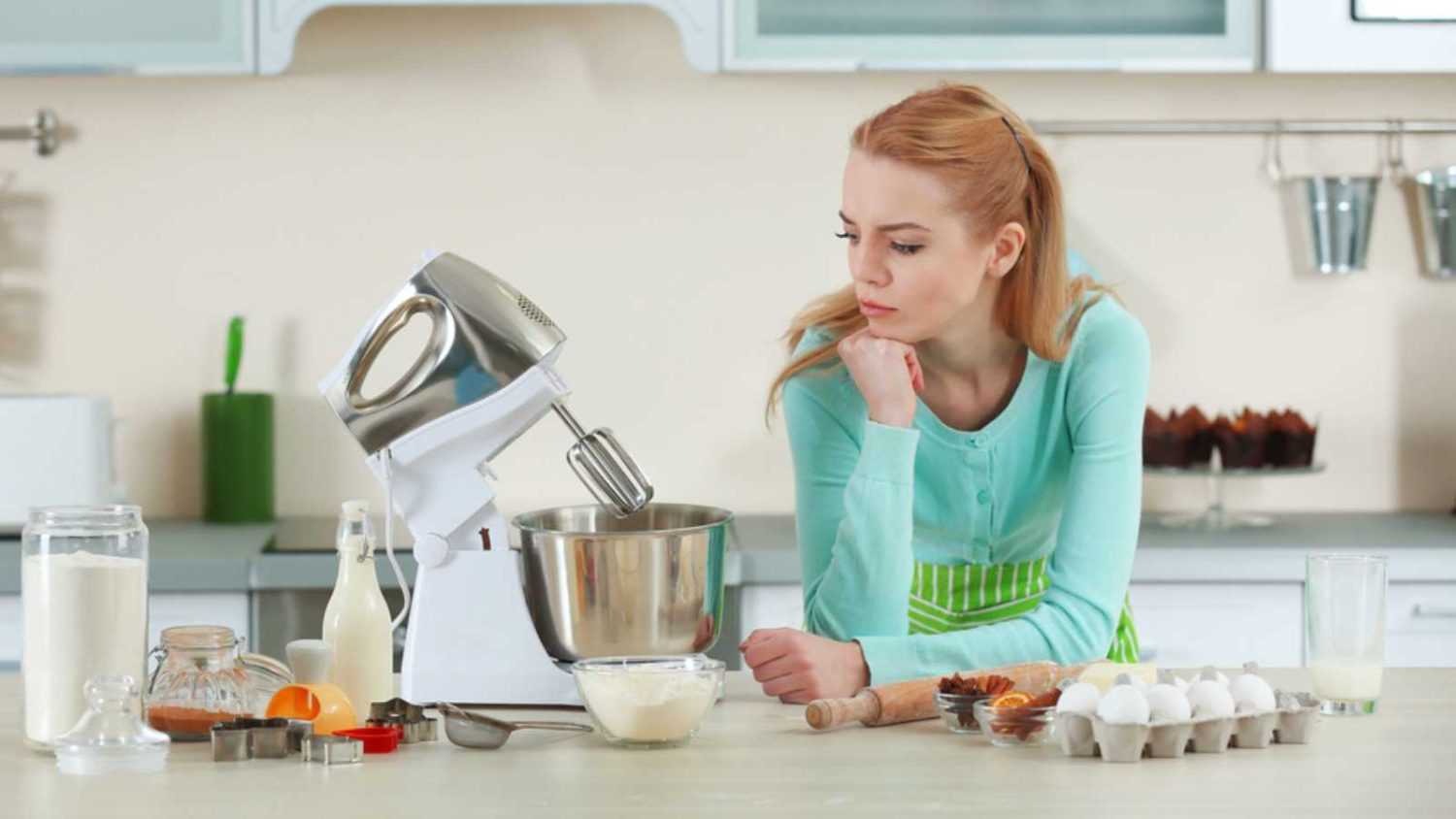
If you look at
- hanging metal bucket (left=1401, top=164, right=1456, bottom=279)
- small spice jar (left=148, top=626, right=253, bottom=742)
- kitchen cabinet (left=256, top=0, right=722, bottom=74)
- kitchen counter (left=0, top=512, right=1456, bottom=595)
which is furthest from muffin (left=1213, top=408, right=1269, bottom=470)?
small spice jar (left=148, top=626, right=253, bottom=742)

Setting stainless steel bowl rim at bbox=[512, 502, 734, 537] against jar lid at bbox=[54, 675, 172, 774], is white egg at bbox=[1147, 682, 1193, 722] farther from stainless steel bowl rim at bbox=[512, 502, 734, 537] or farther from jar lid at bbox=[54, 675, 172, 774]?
jar lid at bbox=[54, 675, 172, 774]

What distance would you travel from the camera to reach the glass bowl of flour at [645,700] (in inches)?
57.2

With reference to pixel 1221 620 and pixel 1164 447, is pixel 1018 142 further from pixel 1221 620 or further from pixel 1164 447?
pixel 1164 447

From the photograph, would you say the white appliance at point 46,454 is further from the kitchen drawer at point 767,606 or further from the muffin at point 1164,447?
the muffin at point 1164,447

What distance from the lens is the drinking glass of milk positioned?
1.59 metres

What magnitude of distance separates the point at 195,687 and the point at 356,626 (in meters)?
0.16

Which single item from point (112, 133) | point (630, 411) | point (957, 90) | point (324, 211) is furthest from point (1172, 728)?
point (112, 133)

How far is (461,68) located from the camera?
3.31 meters

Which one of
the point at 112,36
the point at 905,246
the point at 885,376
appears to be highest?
the point at 112,36

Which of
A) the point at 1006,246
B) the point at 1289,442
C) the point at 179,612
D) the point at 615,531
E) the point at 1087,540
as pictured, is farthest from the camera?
the point at 1289,442

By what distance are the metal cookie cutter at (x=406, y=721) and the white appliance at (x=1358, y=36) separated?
2.07 meters

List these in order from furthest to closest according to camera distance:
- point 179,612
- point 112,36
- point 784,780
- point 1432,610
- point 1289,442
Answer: point 1289,442
point 112,36
point 1432,610
point 179,612
point 784,780

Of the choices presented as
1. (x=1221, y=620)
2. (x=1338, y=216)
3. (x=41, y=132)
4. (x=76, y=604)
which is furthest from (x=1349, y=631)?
(x=41, y=132)

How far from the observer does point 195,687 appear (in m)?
1.50
